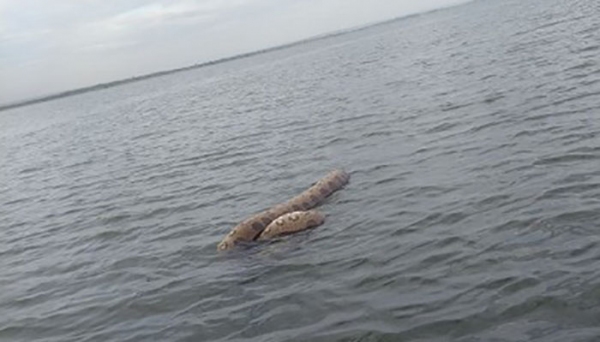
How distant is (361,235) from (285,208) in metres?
2.91

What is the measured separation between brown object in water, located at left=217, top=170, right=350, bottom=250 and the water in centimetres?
37

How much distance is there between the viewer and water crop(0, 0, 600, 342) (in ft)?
33.7

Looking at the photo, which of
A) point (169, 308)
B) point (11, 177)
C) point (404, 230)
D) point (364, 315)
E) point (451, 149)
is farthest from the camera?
point (11, 177)

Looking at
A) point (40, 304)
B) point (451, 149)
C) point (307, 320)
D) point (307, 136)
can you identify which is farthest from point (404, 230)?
point (307, 136)

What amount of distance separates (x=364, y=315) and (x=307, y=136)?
751 inches

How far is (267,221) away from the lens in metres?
15.8

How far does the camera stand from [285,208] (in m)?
16.6

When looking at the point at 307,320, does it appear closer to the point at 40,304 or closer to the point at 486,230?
the point at 486,230

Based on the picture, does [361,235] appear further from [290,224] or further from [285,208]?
[285,208]

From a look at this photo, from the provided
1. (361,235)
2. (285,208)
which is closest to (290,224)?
(285,208)

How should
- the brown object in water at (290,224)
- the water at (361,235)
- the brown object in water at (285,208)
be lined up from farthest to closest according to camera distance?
1. the brown object in water at (285,208)
2. the brown object in water at (290,224)
3. the water at (361,235)

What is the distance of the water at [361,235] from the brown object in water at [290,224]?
37cm

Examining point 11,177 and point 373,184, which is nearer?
point 373,184

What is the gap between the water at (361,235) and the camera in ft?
33.7
